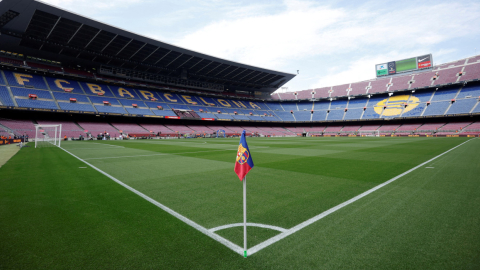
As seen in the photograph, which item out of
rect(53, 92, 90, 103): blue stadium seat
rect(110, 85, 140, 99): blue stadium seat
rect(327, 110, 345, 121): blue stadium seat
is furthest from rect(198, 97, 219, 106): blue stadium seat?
rect(327, 110, 345, 121): blue stadium seat

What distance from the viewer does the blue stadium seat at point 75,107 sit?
122ft

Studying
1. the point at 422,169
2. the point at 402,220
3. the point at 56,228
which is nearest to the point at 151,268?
the point at 56,228

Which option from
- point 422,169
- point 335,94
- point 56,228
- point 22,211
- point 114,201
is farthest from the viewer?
point 335,94

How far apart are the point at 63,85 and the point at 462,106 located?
8792 cm

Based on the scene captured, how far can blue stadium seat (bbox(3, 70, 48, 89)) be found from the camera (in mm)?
36312

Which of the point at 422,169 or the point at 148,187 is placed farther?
the point at 422,169

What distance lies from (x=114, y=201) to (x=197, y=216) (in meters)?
2.29

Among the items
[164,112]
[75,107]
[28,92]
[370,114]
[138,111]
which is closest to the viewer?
[28,92]

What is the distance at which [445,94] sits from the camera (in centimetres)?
Result: 5350

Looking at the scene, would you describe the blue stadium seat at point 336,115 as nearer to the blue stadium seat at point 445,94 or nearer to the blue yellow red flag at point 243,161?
the blue stadium seat at point 445,94

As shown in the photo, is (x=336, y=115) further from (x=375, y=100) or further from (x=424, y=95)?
(x=424, y=95)

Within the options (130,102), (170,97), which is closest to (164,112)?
(130,102)

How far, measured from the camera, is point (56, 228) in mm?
3369

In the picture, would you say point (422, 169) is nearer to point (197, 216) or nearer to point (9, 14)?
point (197, 216)
